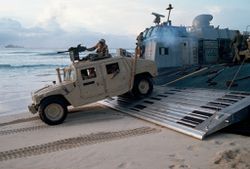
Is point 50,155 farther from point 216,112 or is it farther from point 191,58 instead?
point 191,58

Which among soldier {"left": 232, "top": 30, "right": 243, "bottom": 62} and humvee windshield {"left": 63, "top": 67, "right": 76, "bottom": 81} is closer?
humvee windshield {"left": 63, "top": 67, "right": 76, "bottom": 81}

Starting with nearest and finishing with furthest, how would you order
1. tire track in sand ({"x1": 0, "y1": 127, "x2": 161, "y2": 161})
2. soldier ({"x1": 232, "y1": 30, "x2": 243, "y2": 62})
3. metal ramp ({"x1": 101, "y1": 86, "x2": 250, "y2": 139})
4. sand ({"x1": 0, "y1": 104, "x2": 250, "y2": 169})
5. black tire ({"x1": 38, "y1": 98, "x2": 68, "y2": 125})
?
sand ({"x1": 0, "y1": 104, "x2": 250, "y2": 169}), tire track in sand ({"x1": 0, "y1": 127, "x2": 161, "y2": 161}), metal ramp ({"x1": 101, "y1": 86, "x2": 250, "y2": 139}), black tire ({"x1": 38, "y1": 98, "x2": 68, "y2": 125}), soldier ({"x1": 232, "y1": 30, "x2": 243, "y2": 62})

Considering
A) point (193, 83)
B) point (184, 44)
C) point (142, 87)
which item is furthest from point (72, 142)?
point (184, 44)

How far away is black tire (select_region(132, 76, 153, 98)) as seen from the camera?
11438 millimetres

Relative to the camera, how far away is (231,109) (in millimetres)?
8297

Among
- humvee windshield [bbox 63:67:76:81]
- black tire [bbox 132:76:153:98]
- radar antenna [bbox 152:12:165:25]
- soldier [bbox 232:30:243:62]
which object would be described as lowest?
black tire [bbox 132:76:153:98]

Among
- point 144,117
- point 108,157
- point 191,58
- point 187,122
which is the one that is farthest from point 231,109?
point 191,58

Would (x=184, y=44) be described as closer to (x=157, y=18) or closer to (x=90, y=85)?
(x=157, y=18)

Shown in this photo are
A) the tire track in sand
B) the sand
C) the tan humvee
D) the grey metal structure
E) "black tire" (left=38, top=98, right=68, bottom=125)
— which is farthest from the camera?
the grey metal structure

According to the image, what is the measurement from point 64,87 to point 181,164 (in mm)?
5109

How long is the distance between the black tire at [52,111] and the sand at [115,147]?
0.23 metres

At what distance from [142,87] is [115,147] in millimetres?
4408

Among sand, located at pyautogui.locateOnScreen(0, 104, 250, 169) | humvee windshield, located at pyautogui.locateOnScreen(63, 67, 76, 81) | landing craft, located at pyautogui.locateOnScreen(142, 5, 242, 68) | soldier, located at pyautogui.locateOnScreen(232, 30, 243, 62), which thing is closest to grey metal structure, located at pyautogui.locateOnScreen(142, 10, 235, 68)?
landing craft, located at pyautogui.locateOnScreen(142, 5, 242, 68)

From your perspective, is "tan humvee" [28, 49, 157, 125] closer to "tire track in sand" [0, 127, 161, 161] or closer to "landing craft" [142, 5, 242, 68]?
"tire track in sand" [0, 127, 161, 161]
